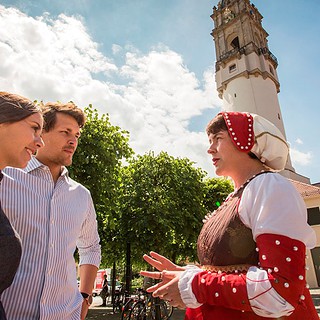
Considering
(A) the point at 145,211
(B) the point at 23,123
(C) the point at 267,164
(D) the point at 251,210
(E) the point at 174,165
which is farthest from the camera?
(E) the point at 174,165

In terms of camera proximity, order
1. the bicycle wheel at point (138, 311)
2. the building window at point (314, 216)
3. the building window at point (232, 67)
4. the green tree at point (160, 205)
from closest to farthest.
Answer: the bicycle wheel at point (138, 311)
the green tree at point (160, 205)
the building window at point (314, 216)
the building window at point (232, 67)

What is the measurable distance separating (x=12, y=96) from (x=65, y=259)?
122 centimetres

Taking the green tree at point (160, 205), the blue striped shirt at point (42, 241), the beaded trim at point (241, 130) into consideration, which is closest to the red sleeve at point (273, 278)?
the beaded trim at point (241, 130)

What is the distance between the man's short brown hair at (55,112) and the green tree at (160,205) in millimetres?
10567

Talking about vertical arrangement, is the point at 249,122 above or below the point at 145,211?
below

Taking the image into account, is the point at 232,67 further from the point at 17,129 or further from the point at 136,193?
the point at 17,129

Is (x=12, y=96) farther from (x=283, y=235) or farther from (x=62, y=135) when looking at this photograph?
(x=283, y=235)

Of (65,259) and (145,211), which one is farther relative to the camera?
(145,211)

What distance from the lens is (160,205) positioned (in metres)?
13.5

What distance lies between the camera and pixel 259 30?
40156 mm

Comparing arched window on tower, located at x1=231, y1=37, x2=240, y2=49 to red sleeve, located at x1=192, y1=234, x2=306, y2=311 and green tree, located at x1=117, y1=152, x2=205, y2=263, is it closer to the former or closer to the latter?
green tree, located at x1=117, y1=152, x2=205, y2=263

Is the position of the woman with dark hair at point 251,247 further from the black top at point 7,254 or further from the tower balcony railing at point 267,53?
the tower balcony railing at point 267,53

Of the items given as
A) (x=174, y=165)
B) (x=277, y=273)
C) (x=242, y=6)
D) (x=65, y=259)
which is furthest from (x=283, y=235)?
(x=242, y=6)

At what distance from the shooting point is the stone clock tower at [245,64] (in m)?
33.4
